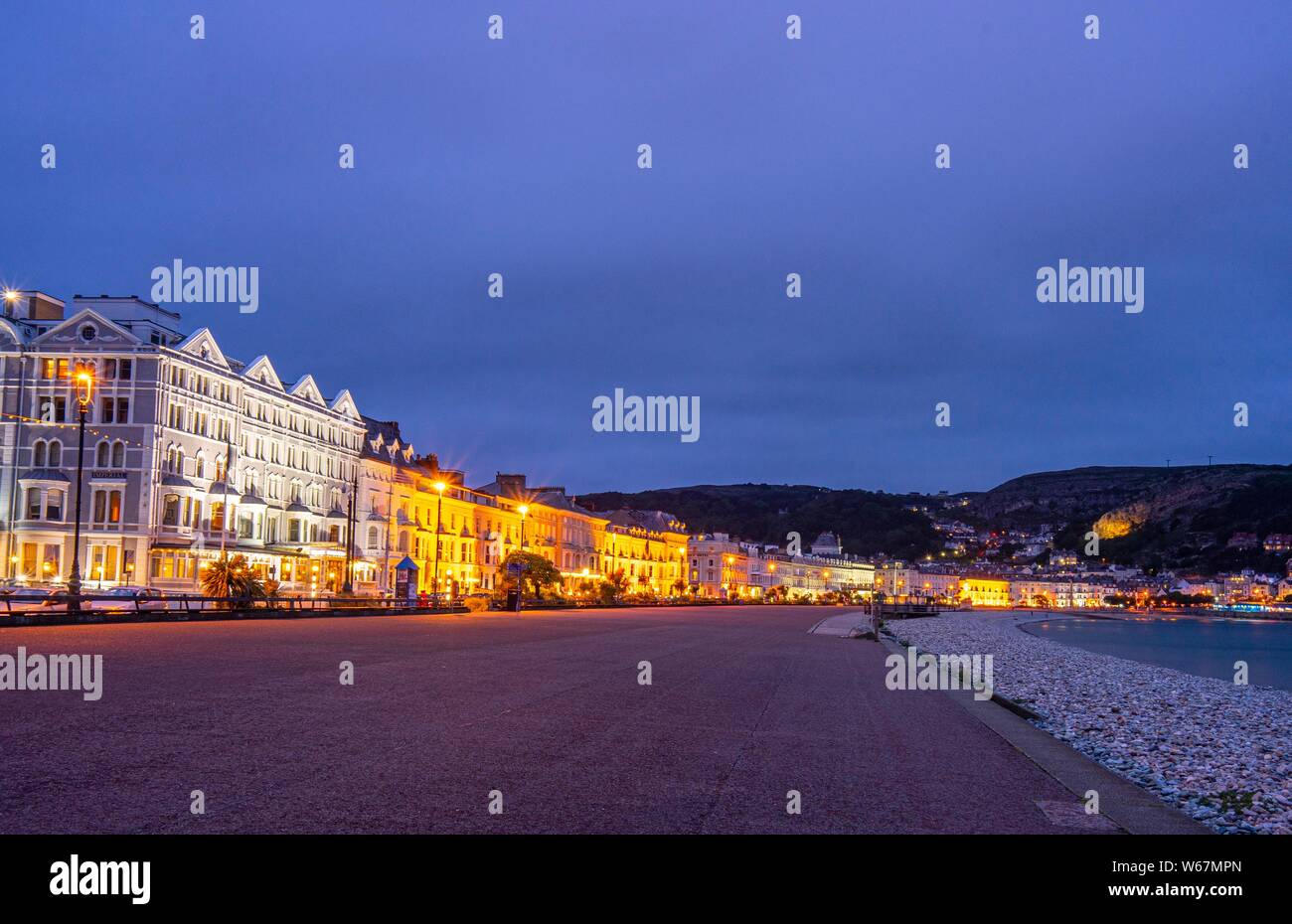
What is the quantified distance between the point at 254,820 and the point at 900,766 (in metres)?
7.46

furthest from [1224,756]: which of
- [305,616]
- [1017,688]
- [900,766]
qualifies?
[305,616]

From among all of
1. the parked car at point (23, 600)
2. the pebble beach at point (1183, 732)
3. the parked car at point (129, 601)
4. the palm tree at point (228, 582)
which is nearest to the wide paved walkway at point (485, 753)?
the pebble beach at point (1183, 732)

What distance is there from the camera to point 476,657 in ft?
83.8

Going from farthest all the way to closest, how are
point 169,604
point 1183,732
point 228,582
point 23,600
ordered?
point 169,604, point 228,582, point 23,600, point 1183,732

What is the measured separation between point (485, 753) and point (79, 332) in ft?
195

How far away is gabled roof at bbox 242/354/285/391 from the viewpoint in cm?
7062

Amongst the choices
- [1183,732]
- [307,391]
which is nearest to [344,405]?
[307,391]

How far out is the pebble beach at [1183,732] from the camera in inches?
497

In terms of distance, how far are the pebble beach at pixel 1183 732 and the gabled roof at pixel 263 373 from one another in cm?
5205

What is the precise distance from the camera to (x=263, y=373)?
72.4 meters

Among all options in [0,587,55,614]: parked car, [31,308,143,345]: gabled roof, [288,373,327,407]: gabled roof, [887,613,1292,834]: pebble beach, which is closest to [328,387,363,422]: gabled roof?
[288,373,327,407]: gabled roof

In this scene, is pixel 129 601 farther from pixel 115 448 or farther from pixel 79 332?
pixel 79 332

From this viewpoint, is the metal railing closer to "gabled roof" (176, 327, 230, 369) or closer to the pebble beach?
"gabled roof" (176, 327, 230, 369)
